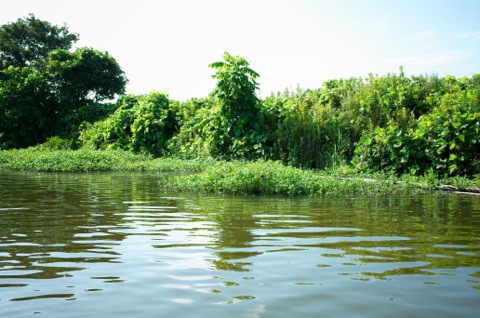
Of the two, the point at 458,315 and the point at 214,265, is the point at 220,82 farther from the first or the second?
the point at 458,315

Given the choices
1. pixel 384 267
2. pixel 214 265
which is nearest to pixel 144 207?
pixel 214 265

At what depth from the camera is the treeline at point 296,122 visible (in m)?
12.9

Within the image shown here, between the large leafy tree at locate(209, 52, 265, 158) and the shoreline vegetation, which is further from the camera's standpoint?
the large leafy tree at locate(209, 52, 265, 158)

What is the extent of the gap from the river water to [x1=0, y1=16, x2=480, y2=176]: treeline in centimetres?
551

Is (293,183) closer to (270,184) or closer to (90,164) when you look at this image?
(270,184)

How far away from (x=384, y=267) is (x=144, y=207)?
460 cm

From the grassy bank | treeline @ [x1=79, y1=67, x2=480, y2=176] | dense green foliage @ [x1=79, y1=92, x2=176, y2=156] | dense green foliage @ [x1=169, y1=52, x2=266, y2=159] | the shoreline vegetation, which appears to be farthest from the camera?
dense green foliage @ [x1=79, y1=92, x2=176, y2=156]

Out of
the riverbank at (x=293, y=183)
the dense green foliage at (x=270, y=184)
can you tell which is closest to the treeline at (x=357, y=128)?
the riverbank at (x=293, y=183)

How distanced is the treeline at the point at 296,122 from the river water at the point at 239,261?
18.1 ft

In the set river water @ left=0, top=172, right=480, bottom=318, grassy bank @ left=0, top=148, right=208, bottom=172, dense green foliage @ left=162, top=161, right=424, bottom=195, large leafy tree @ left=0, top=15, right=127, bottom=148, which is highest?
large leafy tree @ left=0, top=15, right=127, bottom=148

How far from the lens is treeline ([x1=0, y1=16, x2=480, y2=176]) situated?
12938 mm

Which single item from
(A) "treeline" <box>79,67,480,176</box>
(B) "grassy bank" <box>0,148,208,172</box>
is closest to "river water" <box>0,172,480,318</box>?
(A) "treeline" <box>79,67,480,176</box>

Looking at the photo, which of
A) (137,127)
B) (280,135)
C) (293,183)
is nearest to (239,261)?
(293,183)

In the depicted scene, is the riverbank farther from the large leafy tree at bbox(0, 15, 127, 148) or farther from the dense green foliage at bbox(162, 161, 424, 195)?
the large leafy tree at bbox(0, 15, 127, 148)
